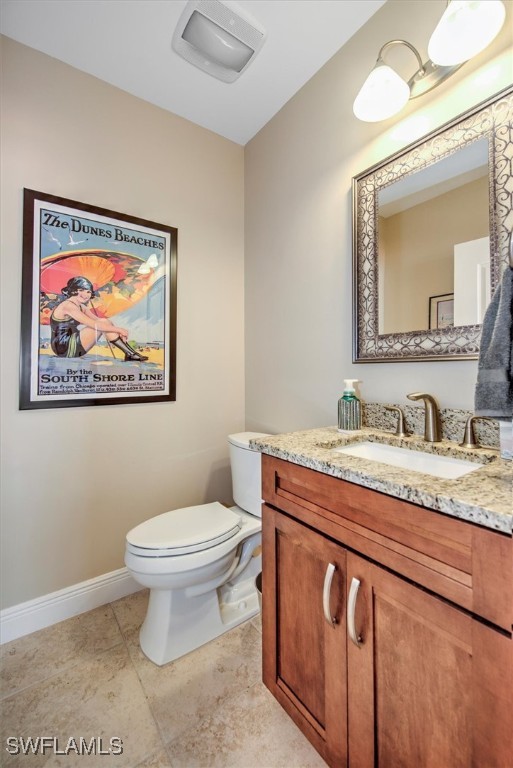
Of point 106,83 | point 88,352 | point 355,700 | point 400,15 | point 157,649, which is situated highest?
point 106,83

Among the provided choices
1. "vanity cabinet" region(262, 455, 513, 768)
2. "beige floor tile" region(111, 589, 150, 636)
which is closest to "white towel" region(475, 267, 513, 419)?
"vanity cabinet" region(262, 455, 513, 768)

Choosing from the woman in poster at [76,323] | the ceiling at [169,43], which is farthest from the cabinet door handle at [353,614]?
the ceiling at [169,43]

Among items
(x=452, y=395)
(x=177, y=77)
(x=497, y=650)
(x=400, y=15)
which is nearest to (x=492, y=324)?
(x=452, y=395)

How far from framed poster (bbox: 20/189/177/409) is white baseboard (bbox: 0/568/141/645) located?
34.8 inches

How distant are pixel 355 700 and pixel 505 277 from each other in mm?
1018

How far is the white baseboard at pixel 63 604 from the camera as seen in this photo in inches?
55.1

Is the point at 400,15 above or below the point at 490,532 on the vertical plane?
above

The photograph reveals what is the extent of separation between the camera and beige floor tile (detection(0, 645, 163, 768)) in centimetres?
97

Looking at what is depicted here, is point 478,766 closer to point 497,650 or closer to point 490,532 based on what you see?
point 497,650

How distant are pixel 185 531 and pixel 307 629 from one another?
635mm

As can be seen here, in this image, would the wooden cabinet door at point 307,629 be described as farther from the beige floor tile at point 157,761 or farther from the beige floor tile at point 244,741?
the beige floor tile at point 157,761

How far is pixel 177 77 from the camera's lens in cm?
159

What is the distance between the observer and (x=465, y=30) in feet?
2.98

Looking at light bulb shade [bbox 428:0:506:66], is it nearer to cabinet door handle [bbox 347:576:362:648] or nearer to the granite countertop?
the granite countertop
